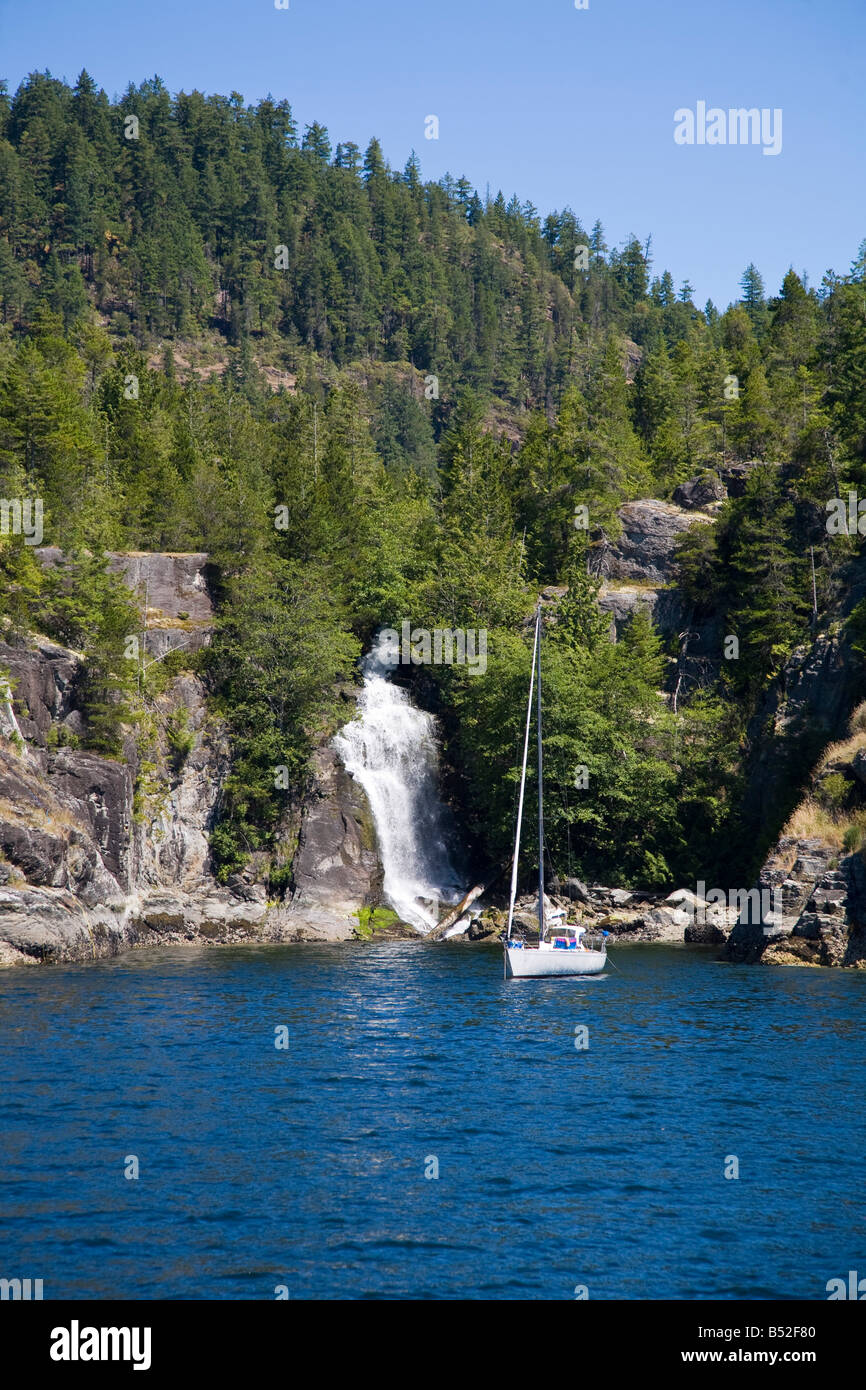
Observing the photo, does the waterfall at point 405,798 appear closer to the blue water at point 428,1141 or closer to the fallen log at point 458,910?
the fallen log at point 458,910

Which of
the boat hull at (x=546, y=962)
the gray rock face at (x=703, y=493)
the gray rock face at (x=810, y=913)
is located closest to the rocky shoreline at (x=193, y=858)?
the gray rock face at (x=810, y=913)

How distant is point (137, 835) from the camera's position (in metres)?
57.3

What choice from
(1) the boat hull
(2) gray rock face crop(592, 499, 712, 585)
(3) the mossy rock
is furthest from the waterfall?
(2) gray rock face crop(592, 499, 712, 585)

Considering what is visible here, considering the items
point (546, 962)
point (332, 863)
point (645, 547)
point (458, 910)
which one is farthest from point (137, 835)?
point (645, 547)

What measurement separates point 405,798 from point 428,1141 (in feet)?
134

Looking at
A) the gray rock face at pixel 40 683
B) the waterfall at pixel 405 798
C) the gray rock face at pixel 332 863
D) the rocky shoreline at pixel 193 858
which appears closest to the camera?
the rocky shoreline at pixel 193 858

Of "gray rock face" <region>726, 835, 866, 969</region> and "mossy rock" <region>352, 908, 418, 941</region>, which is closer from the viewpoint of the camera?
"gray rock face" <region>726, 835, 866, 969</region>

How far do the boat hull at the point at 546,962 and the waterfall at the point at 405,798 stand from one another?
15466 mm

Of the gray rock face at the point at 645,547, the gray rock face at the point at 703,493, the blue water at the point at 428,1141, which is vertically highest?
the gray rock face at the point at 703,493

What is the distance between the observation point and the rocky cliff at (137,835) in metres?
47.0

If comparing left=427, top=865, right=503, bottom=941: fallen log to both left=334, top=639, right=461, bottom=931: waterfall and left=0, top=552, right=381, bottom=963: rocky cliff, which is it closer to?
left=334, top=639, right=461, bottom=931: waterfall

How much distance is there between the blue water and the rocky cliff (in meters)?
7.59

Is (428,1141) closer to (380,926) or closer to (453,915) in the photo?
(380,926)

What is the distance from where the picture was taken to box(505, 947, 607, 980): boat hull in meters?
43.2
